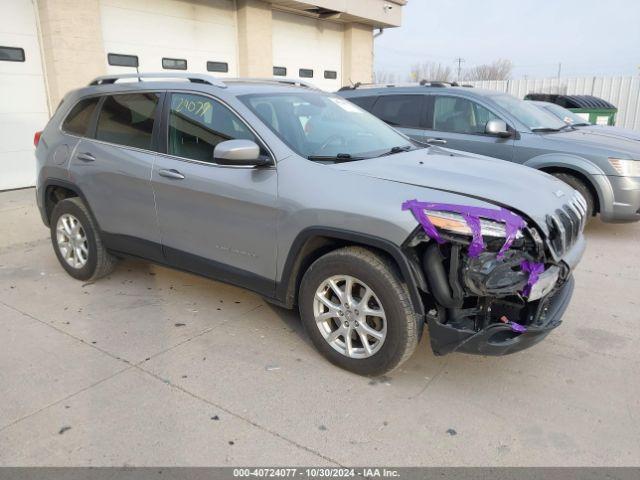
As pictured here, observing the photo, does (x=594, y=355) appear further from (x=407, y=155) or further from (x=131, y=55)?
(x=131, y=55)

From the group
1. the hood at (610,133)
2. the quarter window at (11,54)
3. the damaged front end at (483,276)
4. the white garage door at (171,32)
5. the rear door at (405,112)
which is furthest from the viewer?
the white garage door at (171,32)

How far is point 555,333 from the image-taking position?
Result: 3891mm

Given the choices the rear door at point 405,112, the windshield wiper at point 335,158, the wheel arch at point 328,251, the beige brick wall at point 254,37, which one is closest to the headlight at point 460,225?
the wheel arch at point 328,251

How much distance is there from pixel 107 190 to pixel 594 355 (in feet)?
12.6

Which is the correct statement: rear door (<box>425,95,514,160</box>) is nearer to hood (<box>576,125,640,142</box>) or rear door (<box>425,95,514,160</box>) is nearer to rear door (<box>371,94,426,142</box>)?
rear door (<box>371,94,426,142</box>)

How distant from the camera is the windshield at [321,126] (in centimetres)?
→ 356

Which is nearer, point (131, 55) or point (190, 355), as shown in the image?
point (190, 355)

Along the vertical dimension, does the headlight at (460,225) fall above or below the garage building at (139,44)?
below

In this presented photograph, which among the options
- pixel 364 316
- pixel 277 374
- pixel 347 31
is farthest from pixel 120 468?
pixel 347 31

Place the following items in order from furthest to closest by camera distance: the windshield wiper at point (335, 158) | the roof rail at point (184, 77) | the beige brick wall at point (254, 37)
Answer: the beige brick wall at point (254, 37)
the roof rail at point (184, 77)
the windshield wiper at point (335, 158)

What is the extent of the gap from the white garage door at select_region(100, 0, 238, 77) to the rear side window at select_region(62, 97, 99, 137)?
533cm

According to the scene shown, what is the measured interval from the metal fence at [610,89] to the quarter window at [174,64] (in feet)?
43.3

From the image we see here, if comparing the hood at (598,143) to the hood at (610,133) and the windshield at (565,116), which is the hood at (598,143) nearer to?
the hood at (610,133)

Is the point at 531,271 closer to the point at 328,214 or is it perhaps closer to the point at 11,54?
the point at 328,214
